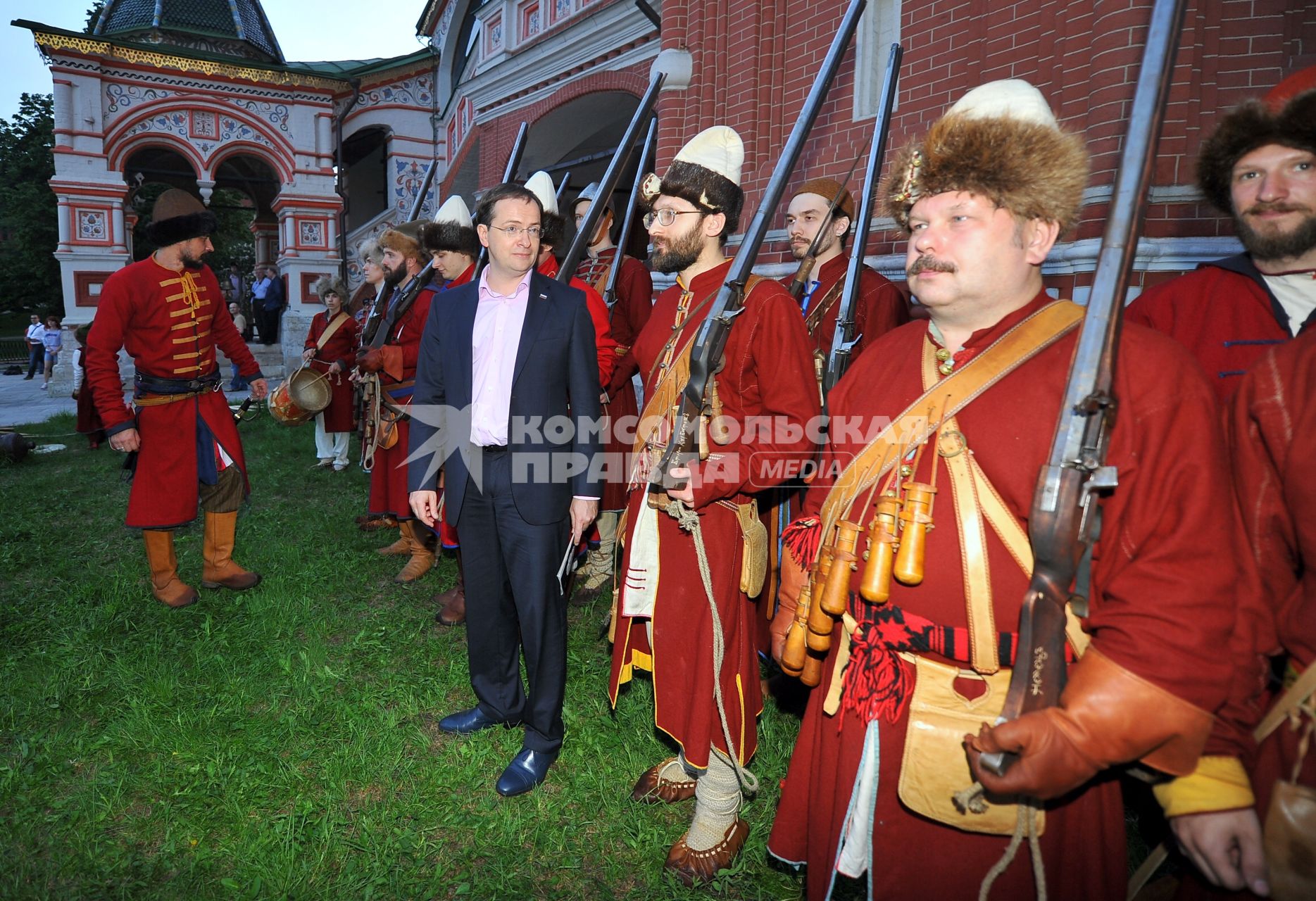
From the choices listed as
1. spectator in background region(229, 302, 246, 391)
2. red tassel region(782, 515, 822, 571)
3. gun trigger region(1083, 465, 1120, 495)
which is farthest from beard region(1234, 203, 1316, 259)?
spectator in background region(229, 302, 246, 391)

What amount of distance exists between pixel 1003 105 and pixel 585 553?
4.28 meters

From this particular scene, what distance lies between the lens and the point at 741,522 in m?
2.78

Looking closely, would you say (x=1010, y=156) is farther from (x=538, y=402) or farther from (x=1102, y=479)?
(x=538, y=402)

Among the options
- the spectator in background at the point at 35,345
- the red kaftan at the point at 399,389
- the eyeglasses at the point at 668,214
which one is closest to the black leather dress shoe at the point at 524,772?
the eyeglasses at the point at 668,214

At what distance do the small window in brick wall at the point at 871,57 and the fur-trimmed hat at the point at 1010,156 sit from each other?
4177 mm

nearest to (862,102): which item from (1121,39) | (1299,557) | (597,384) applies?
(1121,39)

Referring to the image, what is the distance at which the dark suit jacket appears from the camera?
307cm

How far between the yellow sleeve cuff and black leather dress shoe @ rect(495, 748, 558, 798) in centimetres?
234

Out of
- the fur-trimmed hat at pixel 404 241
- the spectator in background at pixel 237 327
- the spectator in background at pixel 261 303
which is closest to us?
the fur-trimmed hat at pixel 404 241

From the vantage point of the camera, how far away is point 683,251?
2.91m

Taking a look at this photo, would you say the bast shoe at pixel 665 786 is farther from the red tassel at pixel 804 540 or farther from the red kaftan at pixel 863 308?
the red kaftan at pixel 863 308

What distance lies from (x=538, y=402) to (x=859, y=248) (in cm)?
188

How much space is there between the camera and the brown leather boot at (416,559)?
559 cm

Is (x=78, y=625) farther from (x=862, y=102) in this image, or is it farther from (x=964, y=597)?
(x=862, y=102)
